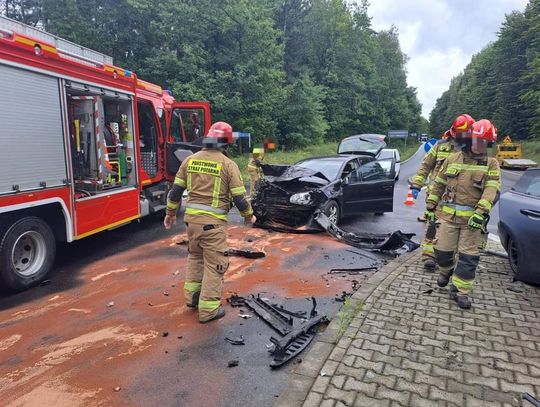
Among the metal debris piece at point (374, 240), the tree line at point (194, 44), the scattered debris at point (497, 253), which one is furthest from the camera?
the tree line at point (194, 44)

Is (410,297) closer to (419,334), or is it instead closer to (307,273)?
(419,334)

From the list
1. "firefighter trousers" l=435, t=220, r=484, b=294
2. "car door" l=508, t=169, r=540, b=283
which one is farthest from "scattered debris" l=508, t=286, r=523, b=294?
"firefighter trousers" l=435, t=220, r=484, b=294

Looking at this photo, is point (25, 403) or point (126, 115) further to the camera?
point (126, 115)

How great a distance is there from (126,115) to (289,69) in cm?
3158

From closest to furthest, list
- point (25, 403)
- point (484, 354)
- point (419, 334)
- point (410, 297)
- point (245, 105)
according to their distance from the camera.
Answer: point (25, 403) < point (484, 354) < point (419, 334) < point (410, 297) < point (245, 105)

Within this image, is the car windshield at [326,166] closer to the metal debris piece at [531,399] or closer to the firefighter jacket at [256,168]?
the firefighter jacket at [256,168]

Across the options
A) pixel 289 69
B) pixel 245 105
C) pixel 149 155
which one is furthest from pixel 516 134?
pixel 149 155

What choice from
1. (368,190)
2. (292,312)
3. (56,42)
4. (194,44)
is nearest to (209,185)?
(292,312)

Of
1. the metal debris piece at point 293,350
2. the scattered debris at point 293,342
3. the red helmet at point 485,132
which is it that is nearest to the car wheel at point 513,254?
the red helmet at point 485,132

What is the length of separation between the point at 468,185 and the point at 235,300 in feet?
8.81

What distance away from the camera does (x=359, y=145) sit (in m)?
18.0

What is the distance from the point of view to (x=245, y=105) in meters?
21.5

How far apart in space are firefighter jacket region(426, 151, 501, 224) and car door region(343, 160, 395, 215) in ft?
12.7

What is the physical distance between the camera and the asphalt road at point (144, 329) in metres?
2.77
